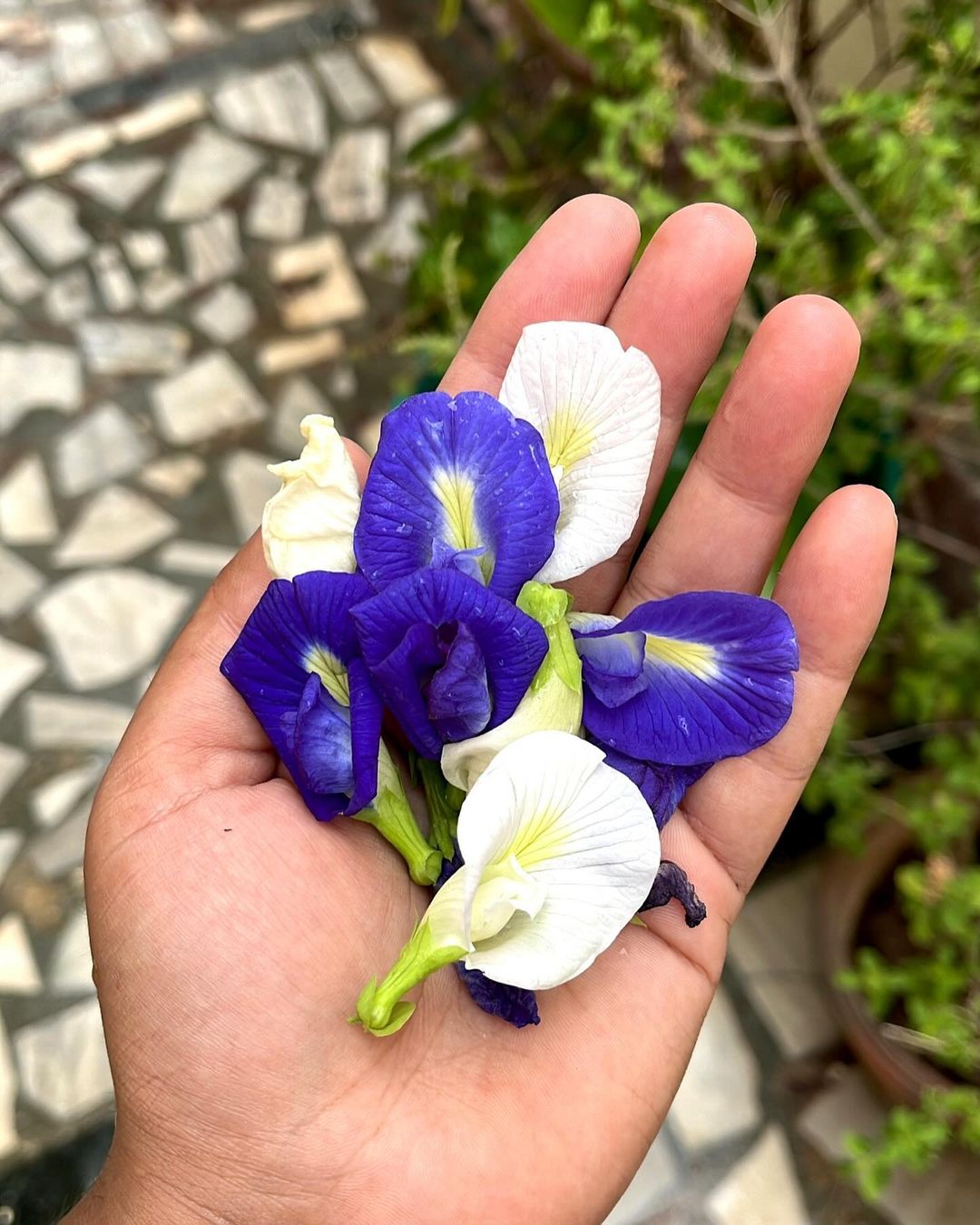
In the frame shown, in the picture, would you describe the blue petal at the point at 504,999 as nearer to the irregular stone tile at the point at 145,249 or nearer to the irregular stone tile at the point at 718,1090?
the irregular stone tile at the point at 718,1090

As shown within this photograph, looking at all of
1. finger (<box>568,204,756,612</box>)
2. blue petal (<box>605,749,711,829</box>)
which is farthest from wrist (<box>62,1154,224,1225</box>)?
finger (<box>568,204,756,612</box>)

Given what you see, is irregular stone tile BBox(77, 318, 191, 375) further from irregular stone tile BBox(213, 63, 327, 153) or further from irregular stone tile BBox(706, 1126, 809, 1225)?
irregular stone tile BBox(706, 1126, 809, 1225)

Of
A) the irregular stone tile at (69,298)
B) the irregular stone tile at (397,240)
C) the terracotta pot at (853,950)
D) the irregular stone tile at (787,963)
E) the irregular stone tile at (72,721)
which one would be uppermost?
the irregular stone tile at (397,240)

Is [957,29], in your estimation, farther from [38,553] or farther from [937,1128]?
[38,553]

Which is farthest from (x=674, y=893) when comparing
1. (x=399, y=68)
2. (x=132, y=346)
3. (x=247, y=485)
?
(x=399, y=68)

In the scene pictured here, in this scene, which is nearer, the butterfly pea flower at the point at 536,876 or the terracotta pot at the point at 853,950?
the butterfly pea flower at the point at 536,876

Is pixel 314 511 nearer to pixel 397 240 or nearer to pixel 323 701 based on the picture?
pixel 323 701

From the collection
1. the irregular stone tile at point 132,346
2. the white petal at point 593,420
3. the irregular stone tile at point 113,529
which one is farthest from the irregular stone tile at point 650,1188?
the irregular stone tile at point 132,346
